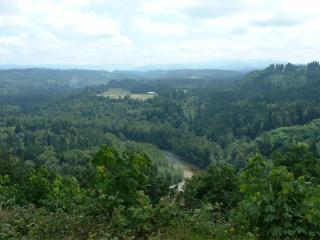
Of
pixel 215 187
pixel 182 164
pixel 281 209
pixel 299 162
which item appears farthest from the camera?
pixel 182 164

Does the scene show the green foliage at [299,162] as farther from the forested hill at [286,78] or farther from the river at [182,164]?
the forested hill at [286,78]

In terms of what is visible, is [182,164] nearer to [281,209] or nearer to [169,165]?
[169,165]

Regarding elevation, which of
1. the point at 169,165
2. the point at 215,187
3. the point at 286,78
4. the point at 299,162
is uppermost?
the point at 299,162

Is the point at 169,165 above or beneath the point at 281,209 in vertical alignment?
beneath

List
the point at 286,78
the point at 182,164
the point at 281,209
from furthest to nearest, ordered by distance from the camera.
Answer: the point at 286,78 < the point at 182,164 < the point at 281,209

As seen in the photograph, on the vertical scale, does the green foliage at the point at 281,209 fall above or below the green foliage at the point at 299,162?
above

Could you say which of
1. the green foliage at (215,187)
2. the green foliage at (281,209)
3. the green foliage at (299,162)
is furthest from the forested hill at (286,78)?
the green foliage at (281,209)

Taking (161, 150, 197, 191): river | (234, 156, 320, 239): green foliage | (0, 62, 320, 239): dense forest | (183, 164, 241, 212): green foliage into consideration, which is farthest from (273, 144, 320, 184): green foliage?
(161, 150, 197, 191): river

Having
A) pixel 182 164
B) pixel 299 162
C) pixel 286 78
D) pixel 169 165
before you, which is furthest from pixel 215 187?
pixel 286 78

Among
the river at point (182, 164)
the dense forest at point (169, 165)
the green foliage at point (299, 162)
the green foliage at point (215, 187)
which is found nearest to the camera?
the dense forest at point (169, 165)

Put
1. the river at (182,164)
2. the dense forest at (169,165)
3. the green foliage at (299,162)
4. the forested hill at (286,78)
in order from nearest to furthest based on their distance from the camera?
the dense forest at (169,165) < the green foliage at (299,162) < the river at (182,164) < the forested hill at (286,78)
